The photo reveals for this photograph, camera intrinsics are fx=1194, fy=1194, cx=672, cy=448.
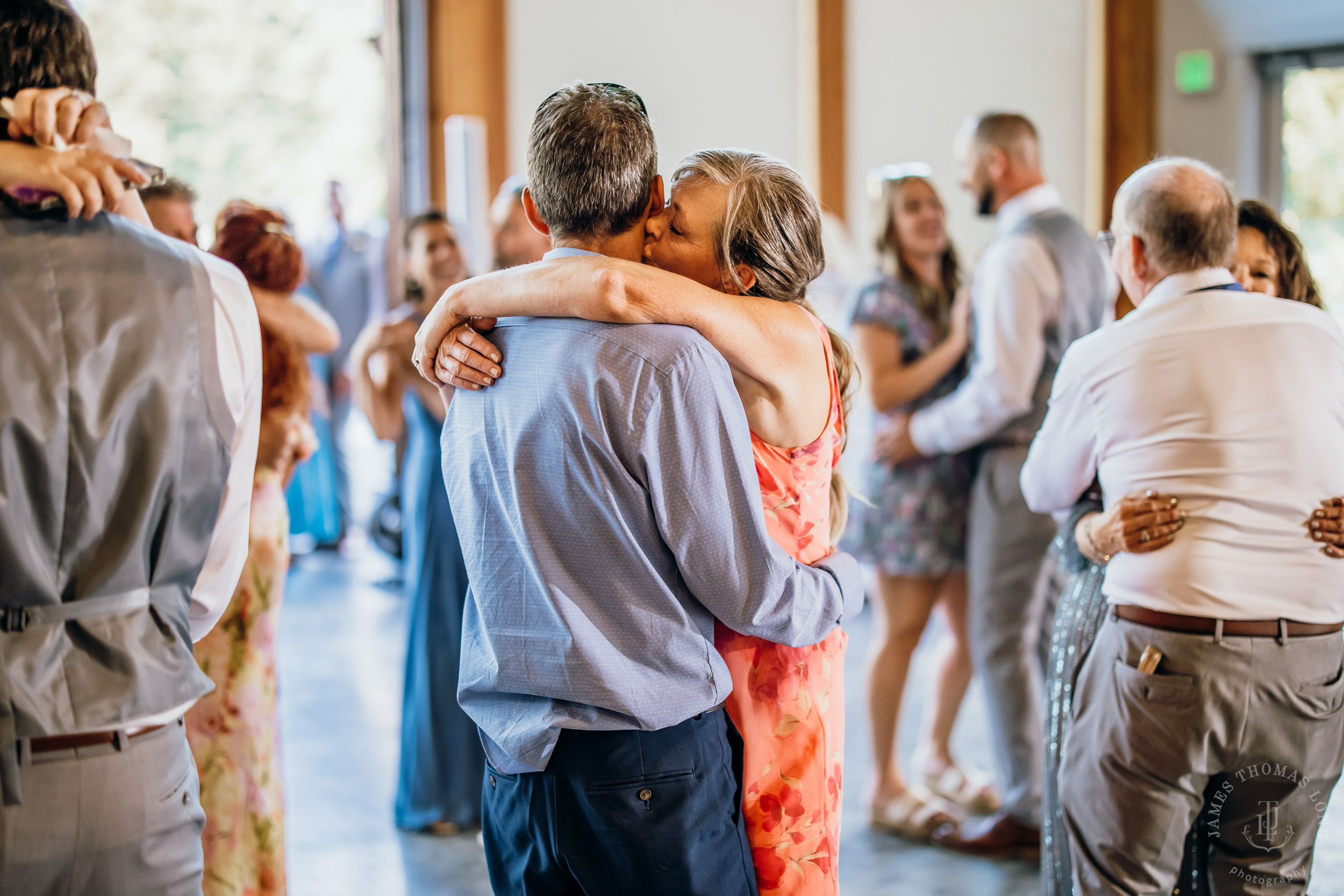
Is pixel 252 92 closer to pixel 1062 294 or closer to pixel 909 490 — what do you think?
pixel 909 490

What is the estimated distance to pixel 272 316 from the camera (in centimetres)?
235

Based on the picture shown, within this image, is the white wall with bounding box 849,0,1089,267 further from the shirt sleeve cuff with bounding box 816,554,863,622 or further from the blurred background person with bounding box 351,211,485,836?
the shirt sleeve cuff with bounding box 816,554,863,622

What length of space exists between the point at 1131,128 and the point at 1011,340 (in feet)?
11.9

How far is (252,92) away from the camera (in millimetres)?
6680

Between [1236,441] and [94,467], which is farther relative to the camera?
[1236,441]

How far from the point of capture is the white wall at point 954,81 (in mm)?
5926

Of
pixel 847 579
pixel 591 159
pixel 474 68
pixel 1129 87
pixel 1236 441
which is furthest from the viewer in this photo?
pixel 1129 87

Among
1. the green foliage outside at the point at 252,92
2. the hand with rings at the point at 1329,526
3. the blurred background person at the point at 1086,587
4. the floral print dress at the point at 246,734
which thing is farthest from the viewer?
the green foliage outside at the point at 252,92

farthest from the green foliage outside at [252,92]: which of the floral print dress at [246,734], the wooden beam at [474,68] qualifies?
the floral print dress at [246,734]

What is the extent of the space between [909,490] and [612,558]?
6.11 feet

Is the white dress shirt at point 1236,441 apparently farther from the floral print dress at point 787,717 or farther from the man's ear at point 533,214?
the man's ear at point 533,214

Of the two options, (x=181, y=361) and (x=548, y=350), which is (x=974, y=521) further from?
(x=181, y=361)

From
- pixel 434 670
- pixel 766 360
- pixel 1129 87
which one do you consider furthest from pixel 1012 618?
pixel 1129 87

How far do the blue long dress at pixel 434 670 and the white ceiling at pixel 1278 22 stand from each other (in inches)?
188
